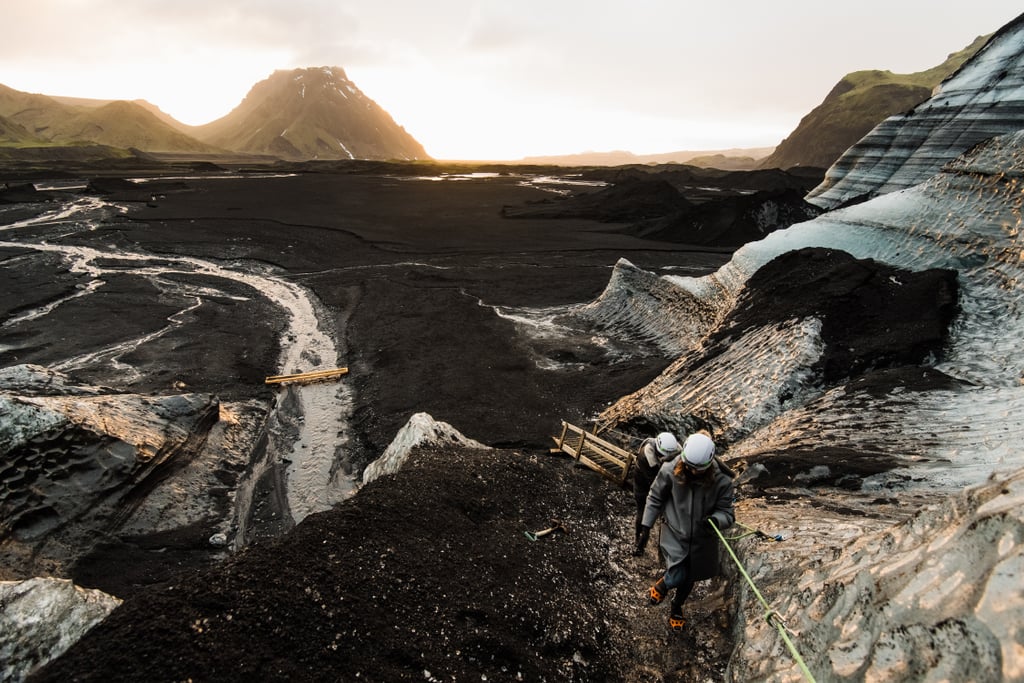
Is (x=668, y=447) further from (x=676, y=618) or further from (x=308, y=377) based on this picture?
(x=308, y=377)

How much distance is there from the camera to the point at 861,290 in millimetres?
10898

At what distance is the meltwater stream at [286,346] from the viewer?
1246 centimetres

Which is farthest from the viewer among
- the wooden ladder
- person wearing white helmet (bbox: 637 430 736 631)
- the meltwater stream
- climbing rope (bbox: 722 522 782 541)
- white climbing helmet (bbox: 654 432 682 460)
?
the meltwater stream

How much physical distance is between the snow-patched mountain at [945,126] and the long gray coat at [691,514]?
15976 millimetres

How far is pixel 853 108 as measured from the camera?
103688 mm

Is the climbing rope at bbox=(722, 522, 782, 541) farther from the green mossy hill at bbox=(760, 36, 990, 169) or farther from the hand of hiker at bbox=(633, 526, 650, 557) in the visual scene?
the green mossy hill at bbox=(760, 36, 990, 169)

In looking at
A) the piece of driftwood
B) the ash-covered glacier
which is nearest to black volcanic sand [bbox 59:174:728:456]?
the piece of driftwood

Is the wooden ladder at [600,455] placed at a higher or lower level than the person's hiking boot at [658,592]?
lower

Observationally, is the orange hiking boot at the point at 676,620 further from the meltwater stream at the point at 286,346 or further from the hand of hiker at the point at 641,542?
the meltwater stream at the point at 286,346

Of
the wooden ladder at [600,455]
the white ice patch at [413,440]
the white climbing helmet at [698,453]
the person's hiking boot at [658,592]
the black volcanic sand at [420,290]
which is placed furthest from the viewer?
the black volcanic sand at [420,290]

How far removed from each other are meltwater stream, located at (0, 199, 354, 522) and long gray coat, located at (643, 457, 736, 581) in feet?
28.0

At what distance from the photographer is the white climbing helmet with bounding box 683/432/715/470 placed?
460cm

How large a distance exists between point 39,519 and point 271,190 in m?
56.5

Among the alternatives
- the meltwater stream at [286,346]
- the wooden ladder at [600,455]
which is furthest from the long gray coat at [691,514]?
the meltwater stream at [286,346]
